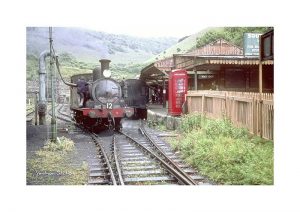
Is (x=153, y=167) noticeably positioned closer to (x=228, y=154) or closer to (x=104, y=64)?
(x=228, y=154)

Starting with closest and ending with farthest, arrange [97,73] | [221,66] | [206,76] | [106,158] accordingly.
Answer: [106,158] → [97,73] → [221,66] → [206,76]

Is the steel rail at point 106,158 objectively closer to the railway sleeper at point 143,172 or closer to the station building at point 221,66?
the railway sleeper at point 143,172

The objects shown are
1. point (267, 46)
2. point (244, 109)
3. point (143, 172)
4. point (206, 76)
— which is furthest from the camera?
point (206, 76)

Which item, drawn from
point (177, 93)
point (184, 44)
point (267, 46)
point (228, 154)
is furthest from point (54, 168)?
point (177, 93)

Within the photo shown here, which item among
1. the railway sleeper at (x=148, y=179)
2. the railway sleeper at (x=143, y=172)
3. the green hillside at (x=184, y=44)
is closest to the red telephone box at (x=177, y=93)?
the green hillside at (x=184, y=44)

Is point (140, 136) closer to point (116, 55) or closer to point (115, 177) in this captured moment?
point (116, 55)

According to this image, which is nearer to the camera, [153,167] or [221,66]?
[153,167]

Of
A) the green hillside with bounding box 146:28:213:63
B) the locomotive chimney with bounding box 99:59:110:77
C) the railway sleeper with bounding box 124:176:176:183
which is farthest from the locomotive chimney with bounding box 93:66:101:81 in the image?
the railway sleeper with bounding box 124:176:176:183

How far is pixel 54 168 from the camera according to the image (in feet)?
21.0

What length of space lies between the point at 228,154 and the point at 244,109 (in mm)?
1640

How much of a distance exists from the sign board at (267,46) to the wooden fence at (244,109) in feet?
2.53

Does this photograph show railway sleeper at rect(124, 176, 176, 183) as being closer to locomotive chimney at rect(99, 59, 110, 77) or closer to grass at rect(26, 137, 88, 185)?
grass at rect(26, 137, 88, 185)

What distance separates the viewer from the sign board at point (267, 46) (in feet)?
19.7

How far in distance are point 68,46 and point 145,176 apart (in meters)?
3.21
